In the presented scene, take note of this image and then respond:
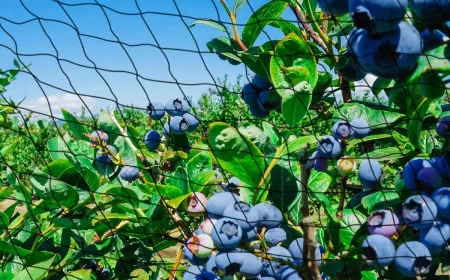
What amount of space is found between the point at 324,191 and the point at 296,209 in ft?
0.19

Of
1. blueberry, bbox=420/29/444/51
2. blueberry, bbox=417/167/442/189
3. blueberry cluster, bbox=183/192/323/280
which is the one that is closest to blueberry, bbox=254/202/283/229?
blueberry cluster, bbox=183/192/323/280

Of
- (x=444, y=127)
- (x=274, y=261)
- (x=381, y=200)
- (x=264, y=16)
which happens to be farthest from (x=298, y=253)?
(x=264, y=16)

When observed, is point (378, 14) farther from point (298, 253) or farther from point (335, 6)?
point (298, 253)

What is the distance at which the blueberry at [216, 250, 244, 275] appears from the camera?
76 cm

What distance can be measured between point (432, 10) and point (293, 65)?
0.29 m

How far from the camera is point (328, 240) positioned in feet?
2.90

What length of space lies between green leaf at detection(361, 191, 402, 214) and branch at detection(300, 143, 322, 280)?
5.2 inches

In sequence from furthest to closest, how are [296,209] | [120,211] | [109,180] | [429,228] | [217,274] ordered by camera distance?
[109,180]
[120,211]
[296,209]
[217,274]
[429,228]

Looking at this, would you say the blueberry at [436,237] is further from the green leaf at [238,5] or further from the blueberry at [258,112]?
the green leaf at [238,5]

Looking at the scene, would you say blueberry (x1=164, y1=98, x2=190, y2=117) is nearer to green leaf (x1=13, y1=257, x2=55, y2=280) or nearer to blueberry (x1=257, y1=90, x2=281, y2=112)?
blueberry (x1=257, y1=90, x2=281, y2=112)

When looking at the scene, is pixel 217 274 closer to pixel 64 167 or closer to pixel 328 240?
pixel 328 240

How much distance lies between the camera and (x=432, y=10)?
2.15 ft

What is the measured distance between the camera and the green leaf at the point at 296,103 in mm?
875

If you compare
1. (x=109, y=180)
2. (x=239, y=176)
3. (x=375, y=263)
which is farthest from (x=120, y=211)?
(x=375, y=263)
